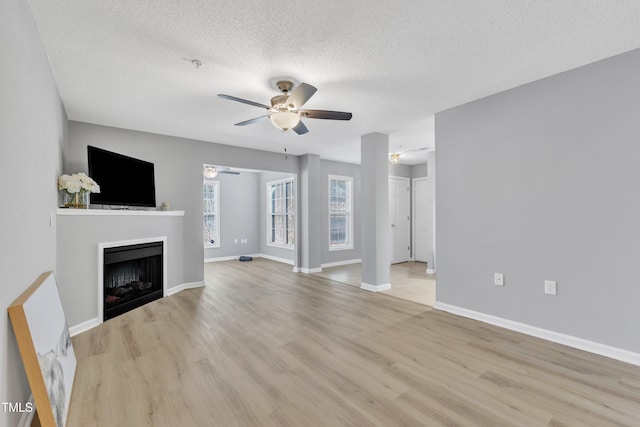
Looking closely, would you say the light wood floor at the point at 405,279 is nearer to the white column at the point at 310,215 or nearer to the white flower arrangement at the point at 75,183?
the white column at the point at 310,215

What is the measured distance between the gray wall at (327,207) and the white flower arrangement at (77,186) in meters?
4.22

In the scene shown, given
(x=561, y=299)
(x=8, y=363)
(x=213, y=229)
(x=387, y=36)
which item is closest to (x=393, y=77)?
(x=387, y=36)

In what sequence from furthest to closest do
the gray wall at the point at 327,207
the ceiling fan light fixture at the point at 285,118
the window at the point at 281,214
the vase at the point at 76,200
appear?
the window at the point at 281,214 < the gray wall at the point at 327,207 < the vase at the point at 76,200 < the ceiling fan light fixture at the point at 285,118

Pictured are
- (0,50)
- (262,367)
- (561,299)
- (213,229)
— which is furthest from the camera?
(213,229)

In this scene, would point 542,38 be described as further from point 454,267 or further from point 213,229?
point 213,229

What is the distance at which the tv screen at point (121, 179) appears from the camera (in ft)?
11.5

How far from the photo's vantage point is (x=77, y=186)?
3.10 metres

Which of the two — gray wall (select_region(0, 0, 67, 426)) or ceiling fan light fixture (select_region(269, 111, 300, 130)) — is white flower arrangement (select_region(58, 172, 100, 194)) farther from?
ceiling fan light fixture (select_region(269, 111, 300, 130))

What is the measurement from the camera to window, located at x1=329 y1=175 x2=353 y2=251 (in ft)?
23.2

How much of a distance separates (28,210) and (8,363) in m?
0.89

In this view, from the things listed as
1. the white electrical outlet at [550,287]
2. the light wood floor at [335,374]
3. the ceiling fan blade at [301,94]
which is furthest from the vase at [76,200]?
the white electrical outlet at [550,287]

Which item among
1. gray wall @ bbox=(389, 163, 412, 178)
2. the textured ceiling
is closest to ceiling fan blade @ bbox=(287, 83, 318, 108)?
the textured ceiling

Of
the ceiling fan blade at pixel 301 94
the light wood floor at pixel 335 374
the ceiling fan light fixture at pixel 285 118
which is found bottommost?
the light wood floor at pixel 335 374

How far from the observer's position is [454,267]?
142 inches
